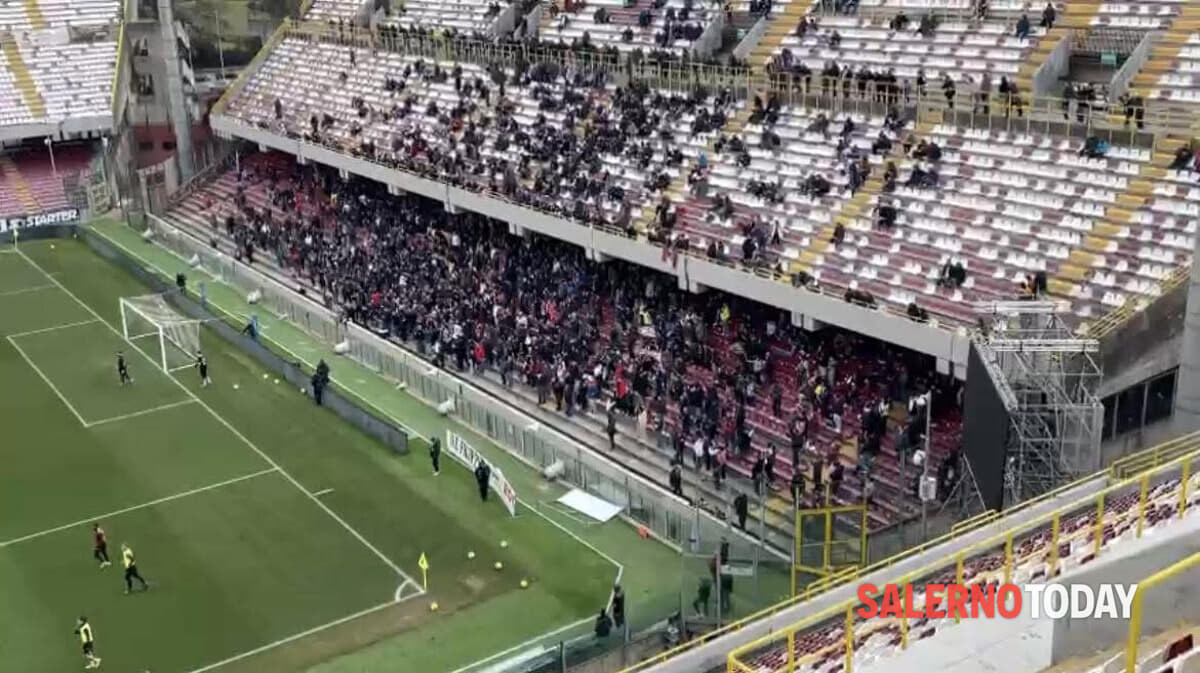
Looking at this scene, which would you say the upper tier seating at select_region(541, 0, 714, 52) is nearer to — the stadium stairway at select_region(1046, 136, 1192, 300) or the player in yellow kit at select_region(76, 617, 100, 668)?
the stadium stairway at select_region(1046, 136, 1192, 300)

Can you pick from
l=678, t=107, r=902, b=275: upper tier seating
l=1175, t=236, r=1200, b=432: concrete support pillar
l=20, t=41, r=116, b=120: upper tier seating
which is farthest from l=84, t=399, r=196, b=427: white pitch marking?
l=20, t=41, r=116, b=120: upper tier seating

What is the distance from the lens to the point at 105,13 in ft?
206

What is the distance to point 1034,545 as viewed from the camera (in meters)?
14.1

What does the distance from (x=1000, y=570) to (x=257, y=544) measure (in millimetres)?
15162

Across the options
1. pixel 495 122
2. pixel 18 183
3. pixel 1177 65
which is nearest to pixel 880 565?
pixel 1177 65

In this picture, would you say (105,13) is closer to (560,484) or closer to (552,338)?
(552,338)

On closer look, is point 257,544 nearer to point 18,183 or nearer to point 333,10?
point 333,10

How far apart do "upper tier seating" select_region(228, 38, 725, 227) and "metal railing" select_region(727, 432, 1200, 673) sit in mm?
17956

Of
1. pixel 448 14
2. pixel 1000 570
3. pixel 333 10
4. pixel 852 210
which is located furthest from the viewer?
pixel 333 10

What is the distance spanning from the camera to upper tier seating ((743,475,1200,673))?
12398mm

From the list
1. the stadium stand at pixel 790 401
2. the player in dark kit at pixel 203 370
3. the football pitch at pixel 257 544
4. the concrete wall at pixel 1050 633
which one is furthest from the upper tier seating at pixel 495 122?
the concrete wall at pixel 1050 633

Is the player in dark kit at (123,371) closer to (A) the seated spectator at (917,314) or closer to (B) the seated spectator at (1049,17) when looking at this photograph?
(A) the seated spectator at (917,314)

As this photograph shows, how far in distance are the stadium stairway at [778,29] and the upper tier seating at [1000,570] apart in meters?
22.4

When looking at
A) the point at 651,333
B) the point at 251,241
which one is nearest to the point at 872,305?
the point at 651,333
